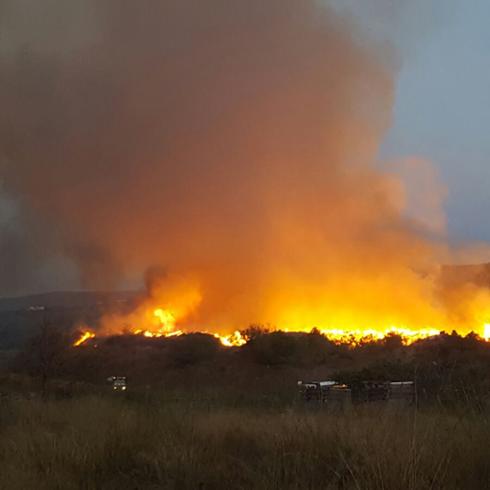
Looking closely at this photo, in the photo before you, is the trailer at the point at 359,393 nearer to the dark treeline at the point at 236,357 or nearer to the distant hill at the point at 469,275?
the dark treeline at the point at 236,357

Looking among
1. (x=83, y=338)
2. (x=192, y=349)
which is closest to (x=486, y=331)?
(x=192, y=349)

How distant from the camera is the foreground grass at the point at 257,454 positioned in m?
5.21

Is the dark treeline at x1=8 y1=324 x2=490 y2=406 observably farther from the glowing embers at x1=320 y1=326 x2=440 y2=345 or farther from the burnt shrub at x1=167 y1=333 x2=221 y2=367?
the glowing embers at x1=320 y1=326 x2=440 y2=345

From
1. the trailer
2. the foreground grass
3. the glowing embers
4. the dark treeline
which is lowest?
the foreground grass

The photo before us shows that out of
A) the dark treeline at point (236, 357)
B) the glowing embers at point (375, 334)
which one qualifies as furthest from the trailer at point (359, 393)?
the glowing embers at point (375, 334)

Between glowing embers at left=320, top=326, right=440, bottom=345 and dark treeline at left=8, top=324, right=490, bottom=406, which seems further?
glowing embers at left=320, top=326, right=440, bottom=345

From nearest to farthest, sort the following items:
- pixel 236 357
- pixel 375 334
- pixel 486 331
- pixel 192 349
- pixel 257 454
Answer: pixel 257 454
pixel 236 357
pixel 192 349
pixel 486 331
pixel 375 334

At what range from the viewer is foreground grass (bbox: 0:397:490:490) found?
5211mm

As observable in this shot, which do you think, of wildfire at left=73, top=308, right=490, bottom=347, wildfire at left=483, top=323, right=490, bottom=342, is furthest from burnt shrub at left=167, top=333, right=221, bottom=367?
wildfire at left=483, top=323, right=490, bottom=342

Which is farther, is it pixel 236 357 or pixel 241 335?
pixel 241 335

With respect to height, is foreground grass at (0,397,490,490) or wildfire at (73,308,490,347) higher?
wildfire at (73,308,490,347)

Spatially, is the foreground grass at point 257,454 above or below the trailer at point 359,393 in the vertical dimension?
below

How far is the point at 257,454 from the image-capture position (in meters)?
7.15

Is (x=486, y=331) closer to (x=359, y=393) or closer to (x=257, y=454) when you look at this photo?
(x=359, y=393)
